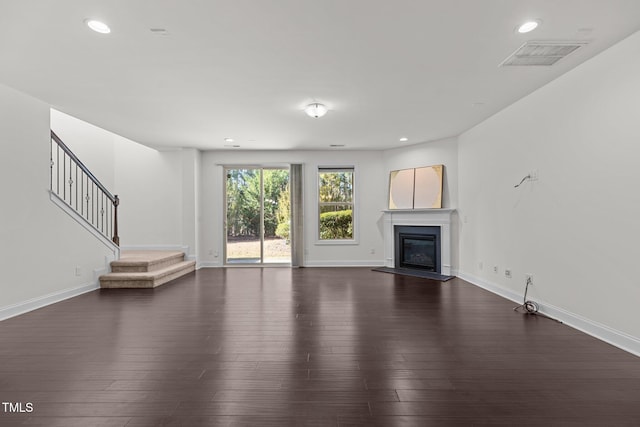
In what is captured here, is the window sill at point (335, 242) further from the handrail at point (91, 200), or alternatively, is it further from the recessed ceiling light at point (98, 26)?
the recessed ceiling light at point (98, 26)

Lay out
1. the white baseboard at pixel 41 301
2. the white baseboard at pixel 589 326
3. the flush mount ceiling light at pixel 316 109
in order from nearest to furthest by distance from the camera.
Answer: the white baseboard at pixel 589 326 → the white baseboard at pixel 41 301 → the flush mount ceiling light at pixel 316 109

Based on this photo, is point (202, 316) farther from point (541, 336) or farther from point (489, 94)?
point (489, 94)

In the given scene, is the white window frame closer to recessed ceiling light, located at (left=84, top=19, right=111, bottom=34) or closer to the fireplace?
the fireplace

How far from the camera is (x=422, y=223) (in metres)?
6.67

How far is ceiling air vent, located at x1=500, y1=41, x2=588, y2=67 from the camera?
284cm

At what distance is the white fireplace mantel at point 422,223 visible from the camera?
634 cm

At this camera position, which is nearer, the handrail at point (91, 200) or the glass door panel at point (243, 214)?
the handrail at point (91, 200)

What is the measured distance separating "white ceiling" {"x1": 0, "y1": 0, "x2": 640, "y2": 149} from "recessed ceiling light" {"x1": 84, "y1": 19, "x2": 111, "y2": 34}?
5 centimetres

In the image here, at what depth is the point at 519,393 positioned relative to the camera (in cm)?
210

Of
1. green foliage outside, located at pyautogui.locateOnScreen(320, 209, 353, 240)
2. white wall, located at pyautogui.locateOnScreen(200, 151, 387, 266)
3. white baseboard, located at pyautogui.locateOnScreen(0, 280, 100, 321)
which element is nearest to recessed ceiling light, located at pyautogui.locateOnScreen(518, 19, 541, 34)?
white wall, located at pyautogui.locateOnScreen(200, 151, 387, 266)

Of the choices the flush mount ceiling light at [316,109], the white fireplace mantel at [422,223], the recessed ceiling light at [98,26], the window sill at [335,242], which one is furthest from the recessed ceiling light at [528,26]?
the window sill at [335,242]

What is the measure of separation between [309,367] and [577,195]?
10.8 feet

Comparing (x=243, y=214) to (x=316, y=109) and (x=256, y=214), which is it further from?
(x=316, y=109)

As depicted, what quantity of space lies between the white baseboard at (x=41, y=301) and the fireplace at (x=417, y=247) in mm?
5930
